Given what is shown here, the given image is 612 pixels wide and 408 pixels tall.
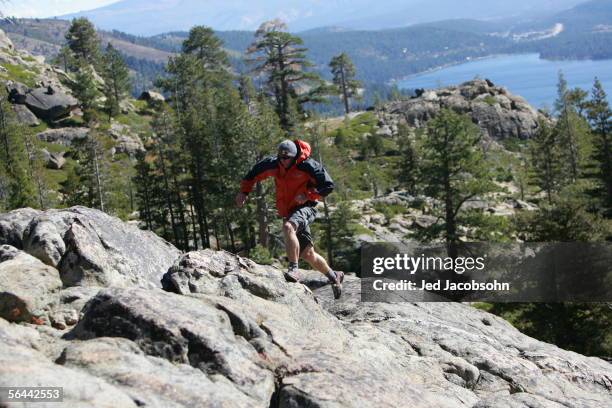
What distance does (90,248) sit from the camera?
443 inches

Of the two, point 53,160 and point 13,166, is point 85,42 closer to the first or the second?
point 53,160

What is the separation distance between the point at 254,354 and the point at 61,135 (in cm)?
9209

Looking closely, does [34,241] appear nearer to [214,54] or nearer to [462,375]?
[462,375]

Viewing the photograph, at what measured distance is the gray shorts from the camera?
39.8ft

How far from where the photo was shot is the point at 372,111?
456ft

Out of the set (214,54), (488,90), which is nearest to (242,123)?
(214,54)

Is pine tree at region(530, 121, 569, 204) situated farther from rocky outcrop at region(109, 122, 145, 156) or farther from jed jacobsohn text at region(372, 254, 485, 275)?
rocky outcrop at region(109, 122, 145, 156)

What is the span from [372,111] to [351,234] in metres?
95.2

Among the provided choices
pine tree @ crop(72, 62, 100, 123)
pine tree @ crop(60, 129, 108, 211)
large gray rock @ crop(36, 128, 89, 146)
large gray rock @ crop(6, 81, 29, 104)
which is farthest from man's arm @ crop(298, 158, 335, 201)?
large gray rock @ crop(6, 81, 29, 104)

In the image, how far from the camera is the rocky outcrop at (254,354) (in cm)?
724

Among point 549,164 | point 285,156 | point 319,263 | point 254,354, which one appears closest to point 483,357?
point 319,263

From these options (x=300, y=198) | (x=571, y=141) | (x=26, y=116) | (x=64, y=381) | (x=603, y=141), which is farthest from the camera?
(x=26, y=116)

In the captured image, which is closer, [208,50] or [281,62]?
[281,62]

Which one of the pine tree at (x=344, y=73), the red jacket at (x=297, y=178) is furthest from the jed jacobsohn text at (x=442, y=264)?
the pine tree at (x=344, y=73)
